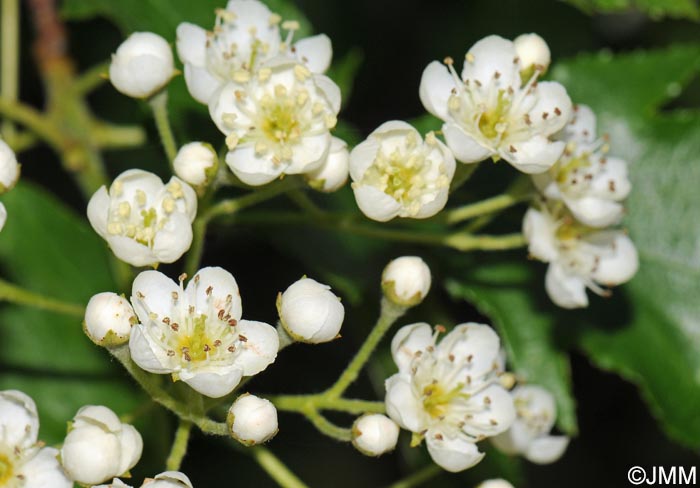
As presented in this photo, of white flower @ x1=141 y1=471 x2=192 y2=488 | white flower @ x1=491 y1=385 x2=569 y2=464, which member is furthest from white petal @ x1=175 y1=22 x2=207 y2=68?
white flower @ x1=491 y1=385 x2=569 y2=464

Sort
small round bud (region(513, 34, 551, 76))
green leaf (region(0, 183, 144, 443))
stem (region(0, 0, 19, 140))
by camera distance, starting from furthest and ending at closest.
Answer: stem (region(0, 0, 19, 140))
green leaf (region(0, 183, 144, 443))
small round bud (region(513, 34, 551, 76))

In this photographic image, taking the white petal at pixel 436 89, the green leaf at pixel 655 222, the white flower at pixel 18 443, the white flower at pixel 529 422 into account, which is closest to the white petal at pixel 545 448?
the white flower at pixel 529 422

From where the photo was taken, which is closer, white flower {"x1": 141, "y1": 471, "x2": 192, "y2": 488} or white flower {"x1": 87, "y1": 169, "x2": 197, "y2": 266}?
white flower {"x1": 141, "y1": 471, "x2": 192, "y2": 488}

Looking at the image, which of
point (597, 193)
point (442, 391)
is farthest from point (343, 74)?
point (442, 391)

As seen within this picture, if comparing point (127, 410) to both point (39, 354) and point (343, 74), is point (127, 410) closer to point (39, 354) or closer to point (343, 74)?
point (39, 354)

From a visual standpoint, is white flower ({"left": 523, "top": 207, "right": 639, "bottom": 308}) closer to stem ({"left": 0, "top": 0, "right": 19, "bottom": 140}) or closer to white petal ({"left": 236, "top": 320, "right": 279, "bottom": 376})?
white petal ({"left": 236, "top": 320, "right": 279, "bottom": 376})

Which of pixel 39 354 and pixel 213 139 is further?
pixel 39 354
